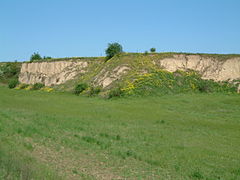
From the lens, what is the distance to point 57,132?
15953mm

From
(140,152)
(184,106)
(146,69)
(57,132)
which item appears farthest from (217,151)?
(146,69)

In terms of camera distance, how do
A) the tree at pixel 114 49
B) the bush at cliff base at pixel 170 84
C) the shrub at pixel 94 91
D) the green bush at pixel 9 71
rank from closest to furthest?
the bush at cliff base at pixel 170 84
the shrub at pixel 94 91
the tree at pixel 114 49
the green bush at pixel 9 71

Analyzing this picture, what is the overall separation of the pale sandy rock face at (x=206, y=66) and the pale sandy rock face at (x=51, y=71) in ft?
65.8

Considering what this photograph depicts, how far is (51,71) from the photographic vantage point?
235 ft

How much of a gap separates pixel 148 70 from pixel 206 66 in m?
11.3

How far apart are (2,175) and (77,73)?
57.7 m

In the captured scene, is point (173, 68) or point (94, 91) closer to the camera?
point (94, 91)

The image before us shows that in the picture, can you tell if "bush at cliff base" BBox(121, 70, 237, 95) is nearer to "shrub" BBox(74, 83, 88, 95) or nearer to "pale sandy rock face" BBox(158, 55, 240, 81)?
"pale sandy rock face" BBox(158, 55, 240, 81)

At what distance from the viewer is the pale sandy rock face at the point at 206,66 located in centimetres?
5138

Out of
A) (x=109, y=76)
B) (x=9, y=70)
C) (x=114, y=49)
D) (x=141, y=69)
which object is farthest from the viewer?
(x=9, y=70)

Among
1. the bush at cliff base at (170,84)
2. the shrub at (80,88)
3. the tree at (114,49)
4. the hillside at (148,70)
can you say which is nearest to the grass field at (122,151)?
the bush at cliff base at (170,84)

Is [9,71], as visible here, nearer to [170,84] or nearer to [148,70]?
[148,70]

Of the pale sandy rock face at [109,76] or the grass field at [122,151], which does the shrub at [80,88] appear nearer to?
the pale sandy rock face at [109,76]

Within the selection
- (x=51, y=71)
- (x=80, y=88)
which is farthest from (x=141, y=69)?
(x=51, y=71)
